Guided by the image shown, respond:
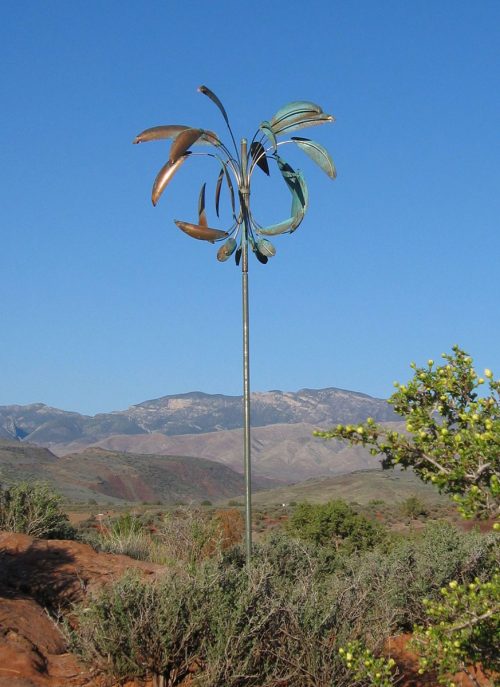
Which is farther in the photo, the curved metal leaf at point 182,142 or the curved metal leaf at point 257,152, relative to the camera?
the curved metal leaf at point 257,152

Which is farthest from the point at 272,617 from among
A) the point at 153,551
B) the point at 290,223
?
the point at 153,551

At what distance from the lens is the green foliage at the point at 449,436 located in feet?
16.1

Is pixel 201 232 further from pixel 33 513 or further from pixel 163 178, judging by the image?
pixel 33 513

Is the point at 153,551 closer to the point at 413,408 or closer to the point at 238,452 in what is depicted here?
the point at 413,408

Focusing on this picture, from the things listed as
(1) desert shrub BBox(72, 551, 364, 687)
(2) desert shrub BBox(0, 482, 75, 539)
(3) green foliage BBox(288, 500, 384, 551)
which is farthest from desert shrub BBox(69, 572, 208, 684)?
(3) green foliage BBox(288, 500, 384, 551)

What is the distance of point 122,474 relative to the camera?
94.8m

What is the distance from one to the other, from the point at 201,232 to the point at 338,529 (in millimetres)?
13842

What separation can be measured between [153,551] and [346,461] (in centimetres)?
15207

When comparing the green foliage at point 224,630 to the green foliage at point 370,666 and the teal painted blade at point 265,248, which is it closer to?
the green foliage at point 370,666

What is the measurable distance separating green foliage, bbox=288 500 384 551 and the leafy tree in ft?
47.8

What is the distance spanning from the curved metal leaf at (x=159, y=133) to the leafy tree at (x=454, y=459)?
4428 millimetres

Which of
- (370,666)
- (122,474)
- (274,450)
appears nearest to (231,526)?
(370,666)

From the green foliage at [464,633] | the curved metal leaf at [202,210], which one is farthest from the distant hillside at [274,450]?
the green foliage at [464,633]

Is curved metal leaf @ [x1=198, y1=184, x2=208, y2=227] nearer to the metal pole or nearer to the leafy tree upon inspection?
the metal pole
